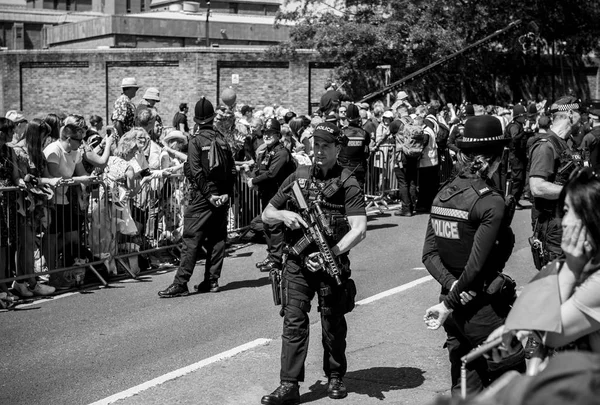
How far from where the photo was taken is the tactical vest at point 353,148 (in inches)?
501

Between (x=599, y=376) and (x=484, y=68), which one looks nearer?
(x=599, y=376)

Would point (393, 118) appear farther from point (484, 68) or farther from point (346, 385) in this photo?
point (484, 68)

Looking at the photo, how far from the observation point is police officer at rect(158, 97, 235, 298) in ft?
32.0

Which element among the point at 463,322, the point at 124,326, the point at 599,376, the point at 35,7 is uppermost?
the point at 35,7

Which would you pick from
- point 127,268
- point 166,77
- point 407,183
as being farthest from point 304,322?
point 166,77

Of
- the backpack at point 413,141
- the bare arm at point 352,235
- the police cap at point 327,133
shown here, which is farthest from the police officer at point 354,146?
the bare arm at point 352,235

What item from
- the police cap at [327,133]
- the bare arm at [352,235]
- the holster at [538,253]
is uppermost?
the police cap at [327,133]

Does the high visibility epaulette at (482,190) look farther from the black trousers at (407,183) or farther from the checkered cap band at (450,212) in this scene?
the black trousers at (407,183)

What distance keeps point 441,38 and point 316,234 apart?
24.6 meters

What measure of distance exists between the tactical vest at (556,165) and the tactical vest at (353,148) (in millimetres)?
5599

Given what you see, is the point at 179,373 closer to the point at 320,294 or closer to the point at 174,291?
the point at 320,294

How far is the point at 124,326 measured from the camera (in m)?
8.56

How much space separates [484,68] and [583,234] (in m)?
31.9

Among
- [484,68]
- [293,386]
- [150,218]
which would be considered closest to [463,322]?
[293,386]
